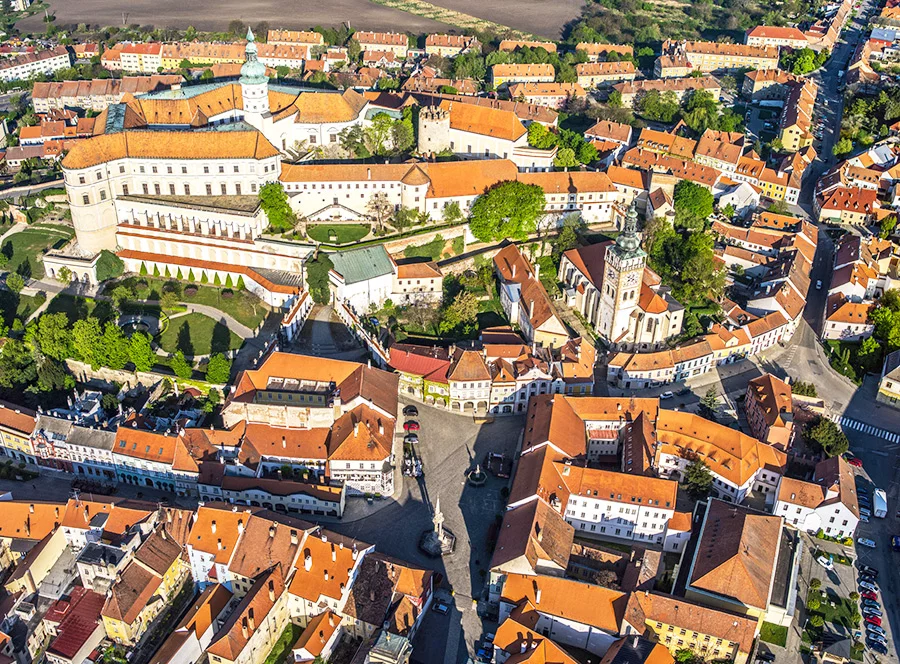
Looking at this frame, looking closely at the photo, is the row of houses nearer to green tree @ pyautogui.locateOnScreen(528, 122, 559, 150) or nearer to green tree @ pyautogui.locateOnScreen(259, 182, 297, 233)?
green tree @ pyautogui.locateOnScreen(259, 182, 297, 233)

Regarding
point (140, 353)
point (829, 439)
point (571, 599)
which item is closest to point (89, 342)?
point (140, 353)

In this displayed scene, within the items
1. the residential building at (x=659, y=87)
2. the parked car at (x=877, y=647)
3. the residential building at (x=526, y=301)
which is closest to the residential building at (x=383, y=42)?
the residential building at (x=659, y=87)

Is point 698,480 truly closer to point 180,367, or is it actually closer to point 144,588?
point 144,588

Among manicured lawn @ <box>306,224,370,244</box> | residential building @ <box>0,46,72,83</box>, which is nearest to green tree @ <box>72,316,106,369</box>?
manicured lawn @ <box>306,224,370,244</box>

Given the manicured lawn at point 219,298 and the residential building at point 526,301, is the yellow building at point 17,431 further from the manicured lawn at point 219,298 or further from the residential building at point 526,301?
the residential building at point 526,301

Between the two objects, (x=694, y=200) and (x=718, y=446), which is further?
(x=694, y=200)

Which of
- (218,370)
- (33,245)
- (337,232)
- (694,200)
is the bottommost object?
(218,370)

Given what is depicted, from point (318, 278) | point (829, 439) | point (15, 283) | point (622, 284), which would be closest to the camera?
point (829, 439)
